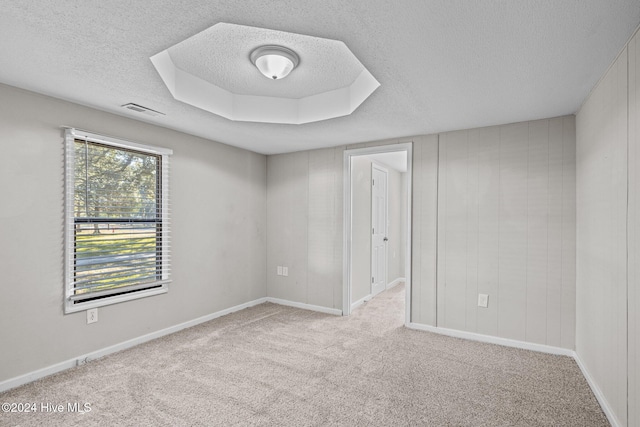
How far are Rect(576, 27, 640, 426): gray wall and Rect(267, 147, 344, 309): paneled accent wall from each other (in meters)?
2.49

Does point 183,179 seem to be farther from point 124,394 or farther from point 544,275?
point 544,275

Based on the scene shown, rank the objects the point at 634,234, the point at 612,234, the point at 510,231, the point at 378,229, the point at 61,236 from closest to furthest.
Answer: the point at 634,234 → the point at 612,234 → the point at 61,236 → the point at 510,231 → the point at 378,229

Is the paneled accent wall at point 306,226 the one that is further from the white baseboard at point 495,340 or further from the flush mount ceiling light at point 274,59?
the flush mount ceiling light at point 274,59

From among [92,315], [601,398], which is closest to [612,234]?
[601,398]

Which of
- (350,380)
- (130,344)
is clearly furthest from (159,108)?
(350,380)

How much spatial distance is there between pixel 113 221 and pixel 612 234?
12.5 ft

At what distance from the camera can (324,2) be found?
4.66ft

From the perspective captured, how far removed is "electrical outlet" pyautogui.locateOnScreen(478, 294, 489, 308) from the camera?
3303mm

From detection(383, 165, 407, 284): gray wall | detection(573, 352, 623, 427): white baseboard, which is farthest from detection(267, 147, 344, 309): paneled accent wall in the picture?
detection(573, 352, 623, 427): white baseboard

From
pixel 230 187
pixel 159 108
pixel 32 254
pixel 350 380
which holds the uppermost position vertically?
pixel 159 108

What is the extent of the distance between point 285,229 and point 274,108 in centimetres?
195

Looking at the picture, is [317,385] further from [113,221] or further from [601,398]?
[113,221]

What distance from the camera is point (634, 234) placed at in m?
1.70

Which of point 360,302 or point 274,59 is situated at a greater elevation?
point 274,59
